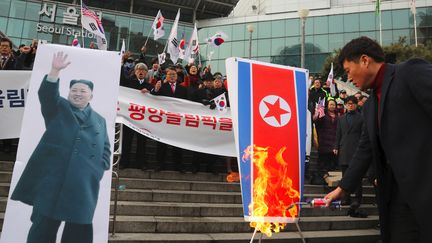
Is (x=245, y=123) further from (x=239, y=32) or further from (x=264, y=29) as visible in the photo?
(x=239, y=32)

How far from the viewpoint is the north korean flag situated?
376cm

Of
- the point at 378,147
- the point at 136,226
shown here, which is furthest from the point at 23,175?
the point at 378,147

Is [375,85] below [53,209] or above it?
above

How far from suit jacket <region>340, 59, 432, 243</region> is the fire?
55.0 inches

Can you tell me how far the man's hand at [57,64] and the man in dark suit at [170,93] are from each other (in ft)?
12.3

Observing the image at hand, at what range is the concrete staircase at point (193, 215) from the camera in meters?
5.22

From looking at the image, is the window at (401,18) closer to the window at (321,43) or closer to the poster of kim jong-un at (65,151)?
the window at (321,43)

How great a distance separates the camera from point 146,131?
6.75 metres

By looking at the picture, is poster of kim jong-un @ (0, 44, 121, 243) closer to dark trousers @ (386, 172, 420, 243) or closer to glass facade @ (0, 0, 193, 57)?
dark trousers @ (386, 172, 420, 243)

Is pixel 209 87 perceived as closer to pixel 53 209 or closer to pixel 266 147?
pixel 266 147

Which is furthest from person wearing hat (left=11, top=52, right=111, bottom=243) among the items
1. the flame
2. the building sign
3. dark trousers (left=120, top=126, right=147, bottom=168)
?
the building sign

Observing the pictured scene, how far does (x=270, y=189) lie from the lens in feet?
12.5

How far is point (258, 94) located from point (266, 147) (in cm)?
62

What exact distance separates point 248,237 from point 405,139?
12.3 ft
